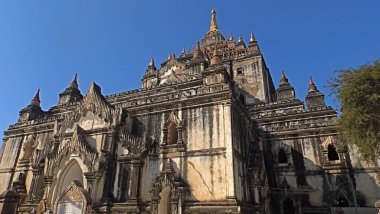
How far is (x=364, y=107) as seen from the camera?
49.7ft

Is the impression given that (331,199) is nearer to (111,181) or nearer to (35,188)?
(111,181)

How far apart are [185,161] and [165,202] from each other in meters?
2.71

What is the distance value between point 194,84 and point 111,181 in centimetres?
1382

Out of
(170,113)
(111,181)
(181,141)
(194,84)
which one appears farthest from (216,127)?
(194,84)

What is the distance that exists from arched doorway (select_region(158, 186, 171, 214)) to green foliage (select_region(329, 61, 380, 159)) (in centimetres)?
1081

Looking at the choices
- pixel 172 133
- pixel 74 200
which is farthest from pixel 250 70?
pixel 74 200

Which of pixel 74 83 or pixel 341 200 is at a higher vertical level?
pixel 74 83

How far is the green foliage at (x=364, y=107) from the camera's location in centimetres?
1489

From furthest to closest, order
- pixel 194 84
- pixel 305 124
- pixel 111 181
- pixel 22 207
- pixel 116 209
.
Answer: pixel 194 84 → pixel 305 124 → pixel 22 207 → pixel 111 181 → pixel 116 209

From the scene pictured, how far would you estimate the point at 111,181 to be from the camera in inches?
684

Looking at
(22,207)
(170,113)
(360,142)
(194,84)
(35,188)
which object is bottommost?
(22,207)

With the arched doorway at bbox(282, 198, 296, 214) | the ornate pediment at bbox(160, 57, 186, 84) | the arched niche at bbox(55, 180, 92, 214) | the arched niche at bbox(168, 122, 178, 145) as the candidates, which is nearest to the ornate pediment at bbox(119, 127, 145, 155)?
the arched niche at bbox(168, 122, 178, 145)

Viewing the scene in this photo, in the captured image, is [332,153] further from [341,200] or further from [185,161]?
[185,161]

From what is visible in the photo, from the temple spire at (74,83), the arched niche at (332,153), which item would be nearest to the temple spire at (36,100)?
the temple spire at (74,83)
